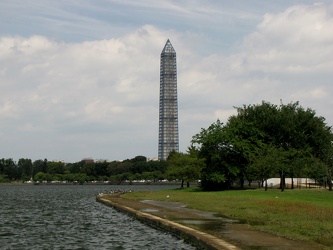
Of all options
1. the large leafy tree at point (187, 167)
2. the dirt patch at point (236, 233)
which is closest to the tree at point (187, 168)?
the large leafy tree at point (187, 167)

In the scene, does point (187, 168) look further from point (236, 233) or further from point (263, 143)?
point (236, 233)

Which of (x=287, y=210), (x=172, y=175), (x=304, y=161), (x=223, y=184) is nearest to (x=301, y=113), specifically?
(x=304, y=161)

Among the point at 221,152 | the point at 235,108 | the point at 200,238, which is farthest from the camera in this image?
the point at 235,108

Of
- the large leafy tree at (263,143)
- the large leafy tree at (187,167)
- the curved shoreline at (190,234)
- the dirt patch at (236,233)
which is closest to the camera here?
the dirt patch at (236,233)

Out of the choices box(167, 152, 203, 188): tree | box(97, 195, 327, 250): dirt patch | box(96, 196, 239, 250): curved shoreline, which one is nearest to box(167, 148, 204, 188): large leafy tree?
box(167, 152, 203, 188): tree

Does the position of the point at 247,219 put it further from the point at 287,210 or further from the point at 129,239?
the point at 129,239

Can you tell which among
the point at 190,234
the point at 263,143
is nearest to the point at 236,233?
the point at 190,234

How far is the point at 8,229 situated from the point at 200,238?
16064 mm

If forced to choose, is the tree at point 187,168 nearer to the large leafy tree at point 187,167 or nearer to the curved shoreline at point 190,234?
the large leafy tree at point 187,167

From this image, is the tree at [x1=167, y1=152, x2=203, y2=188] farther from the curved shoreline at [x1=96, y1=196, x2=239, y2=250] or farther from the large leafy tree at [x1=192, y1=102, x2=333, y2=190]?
the curved shoreline at [x1=96, y1=196, x2=239, y2=250]

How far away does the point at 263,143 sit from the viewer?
8925 centimetres

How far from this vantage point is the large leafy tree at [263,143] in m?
84.5

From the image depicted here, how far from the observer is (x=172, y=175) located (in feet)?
328

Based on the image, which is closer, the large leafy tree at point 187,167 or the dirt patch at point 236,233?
the dirt patch at point 236,233
